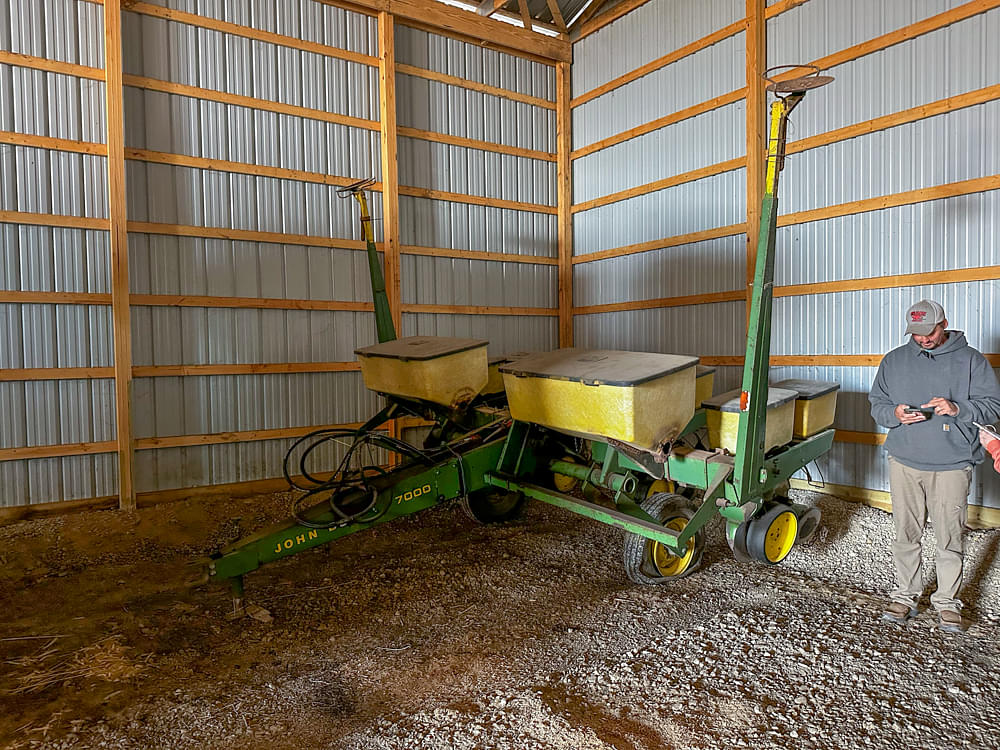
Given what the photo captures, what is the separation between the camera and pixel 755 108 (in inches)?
258

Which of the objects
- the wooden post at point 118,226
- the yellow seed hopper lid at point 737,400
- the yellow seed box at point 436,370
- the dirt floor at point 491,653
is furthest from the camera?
the wooden post at point 118,226

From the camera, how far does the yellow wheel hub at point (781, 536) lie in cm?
431

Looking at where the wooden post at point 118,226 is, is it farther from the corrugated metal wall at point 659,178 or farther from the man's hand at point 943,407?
the man's hand at point 943,407

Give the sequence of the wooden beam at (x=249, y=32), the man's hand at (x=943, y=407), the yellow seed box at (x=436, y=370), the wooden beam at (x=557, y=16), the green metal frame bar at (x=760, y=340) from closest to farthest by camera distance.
→ the man's hand at (x=943, y=407) < the green metal frame bar at (x=760, y=340) < the yellow seed box at (x=436, y=370) < the wooden beam at (x=249, y=32) < the wooden beam at (x=557, y=16)

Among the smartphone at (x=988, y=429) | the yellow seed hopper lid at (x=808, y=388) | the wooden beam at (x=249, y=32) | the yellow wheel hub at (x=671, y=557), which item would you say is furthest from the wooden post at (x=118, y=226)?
the smartphone at (x=988, y=429)

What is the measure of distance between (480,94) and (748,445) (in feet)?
20.1

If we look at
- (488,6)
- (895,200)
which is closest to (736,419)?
(895,200)

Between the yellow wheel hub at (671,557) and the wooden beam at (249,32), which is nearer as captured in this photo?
the yellow wheel hub at (671,557)

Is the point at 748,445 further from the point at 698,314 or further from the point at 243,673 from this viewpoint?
the point at 698,314

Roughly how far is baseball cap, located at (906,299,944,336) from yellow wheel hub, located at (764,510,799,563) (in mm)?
1433

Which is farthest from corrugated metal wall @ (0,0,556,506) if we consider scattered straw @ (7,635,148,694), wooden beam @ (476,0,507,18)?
scattered straw @ (7,635,148,694)

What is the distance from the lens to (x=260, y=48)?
6.72 metres

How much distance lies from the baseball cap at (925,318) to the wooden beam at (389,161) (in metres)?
5.12

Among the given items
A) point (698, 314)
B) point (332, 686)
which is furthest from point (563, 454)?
point (698, 314)
